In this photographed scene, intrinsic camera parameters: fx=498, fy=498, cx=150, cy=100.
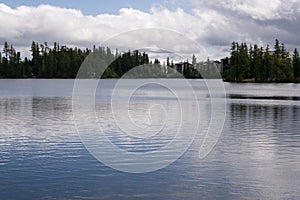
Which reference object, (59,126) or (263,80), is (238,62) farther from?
(59,126)

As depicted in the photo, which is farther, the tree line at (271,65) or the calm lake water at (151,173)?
the tree line at (271,65)

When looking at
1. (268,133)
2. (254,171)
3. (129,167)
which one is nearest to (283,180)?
(254,171)

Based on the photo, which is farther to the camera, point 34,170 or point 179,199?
point 34,170

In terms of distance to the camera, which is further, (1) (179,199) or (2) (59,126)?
(2) (59,126)

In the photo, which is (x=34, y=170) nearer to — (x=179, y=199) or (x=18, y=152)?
(x=18, y=152)

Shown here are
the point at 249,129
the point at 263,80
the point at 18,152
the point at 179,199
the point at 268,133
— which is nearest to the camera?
the point at 179,199

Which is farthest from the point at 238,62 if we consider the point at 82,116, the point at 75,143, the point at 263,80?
the point at 75,143

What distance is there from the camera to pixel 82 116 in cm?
4278

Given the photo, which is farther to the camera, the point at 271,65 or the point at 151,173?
the point at 271,65

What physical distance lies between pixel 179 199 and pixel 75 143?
12.3 metres

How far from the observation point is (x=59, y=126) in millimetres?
34875

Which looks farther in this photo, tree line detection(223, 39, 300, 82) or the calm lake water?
tree line detection(223, 39, 300, 82)

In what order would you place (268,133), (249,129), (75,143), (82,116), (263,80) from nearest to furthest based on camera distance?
(75,143), (268,133), (249,129), (82,116), (263,80)

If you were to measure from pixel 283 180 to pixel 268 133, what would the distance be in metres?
14.3
